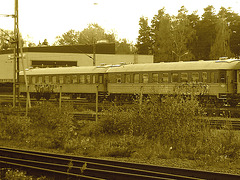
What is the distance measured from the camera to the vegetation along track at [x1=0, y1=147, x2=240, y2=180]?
30.1 feet

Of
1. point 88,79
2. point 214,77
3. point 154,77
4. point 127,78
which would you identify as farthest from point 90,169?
Answer: point 88,79

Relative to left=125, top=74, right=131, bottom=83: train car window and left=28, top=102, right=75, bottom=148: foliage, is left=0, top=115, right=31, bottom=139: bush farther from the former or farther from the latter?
left=125, top=74, right=131, bottom=83: train car window

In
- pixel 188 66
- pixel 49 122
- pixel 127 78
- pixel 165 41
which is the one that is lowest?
pixel 49 122

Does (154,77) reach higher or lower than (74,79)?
lower

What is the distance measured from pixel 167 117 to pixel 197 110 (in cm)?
147

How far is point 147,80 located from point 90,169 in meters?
20.3

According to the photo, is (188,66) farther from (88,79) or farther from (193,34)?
A: (193,34)

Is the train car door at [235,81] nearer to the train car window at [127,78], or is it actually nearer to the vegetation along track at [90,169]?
the train car window at [127,78]

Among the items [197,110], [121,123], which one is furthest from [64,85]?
[197,110]

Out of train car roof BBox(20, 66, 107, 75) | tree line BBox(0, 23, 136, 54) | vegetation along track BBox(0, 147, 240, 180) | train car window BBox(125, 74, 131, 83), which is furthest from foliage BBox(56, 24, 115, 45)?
vegetation along track BBox(0, 147, 240, 180)

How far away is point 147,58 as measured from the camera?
71000 mm

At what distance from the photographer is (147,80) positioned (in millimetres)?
29719

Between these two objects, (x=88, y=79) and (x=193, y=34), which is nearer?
(x=88, y=79)

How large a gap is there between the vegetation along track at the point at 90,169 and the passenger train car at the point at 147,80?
23.5 feet
